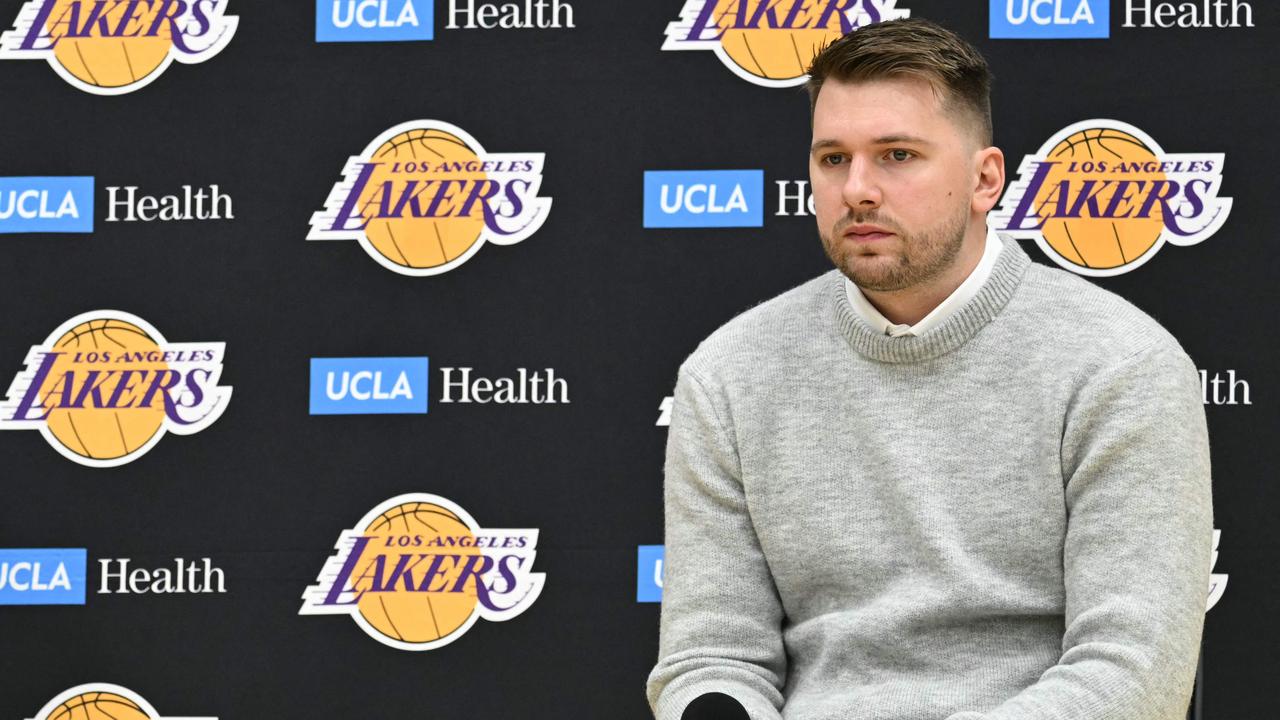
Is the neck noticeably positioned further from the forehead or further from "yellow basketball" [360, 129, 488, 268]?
"yellow basketball" [360, 129, 488, 268]

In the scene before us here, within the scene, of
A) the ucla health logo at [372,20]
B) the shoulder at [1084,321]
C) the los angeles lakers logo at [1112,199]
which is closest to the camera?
the shoulder at [1084,321]

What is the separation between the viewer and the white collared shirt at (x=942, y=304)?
1.52 metres

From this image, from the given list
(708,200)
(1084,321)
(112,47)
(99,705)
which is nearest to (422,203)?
(708,200)

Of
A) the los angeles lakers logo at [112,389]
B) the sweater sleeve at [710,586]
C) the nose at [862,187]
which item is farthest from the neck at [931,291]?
the los angeles lakers logo at [112,389]

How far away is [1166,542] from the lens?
53.3 inches

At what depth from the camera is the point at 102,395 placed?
7.90 feet

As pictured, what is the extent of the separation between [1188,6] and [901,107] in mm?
1097

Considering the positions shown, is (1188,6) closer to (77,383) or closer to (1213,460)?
(1213,460)

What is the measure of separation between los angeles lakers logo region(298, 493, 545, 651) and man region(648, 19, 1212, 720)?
808 mm

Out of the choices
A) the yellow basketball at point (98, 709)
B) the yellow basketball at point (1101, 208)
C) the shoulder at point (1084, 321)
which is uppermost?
the yellow basketball at point (1101, 208)

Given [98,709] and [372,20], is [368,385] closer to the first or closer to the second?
[372,20]

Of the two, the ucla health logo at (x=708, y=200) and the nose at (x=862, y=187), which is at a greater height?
the ucla health logo at (x=708, y=200)

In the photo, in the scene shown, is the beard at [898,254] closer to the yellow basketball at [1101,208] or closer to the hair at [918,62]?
the hair at [918,62]

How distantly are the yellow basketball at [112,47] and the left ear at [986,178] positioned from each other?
1.55m
